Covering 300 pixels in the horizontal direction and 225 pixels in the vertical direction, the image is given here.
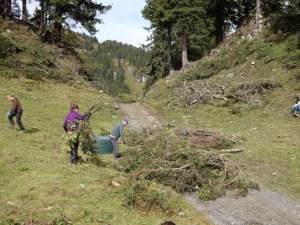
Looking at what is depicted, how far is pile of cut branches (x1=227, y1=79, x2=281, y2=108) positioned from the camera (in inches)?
895

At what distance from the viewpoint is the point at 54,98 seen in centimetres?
2645

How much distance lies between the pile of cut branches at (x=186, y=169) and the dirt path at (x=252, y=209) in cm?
36

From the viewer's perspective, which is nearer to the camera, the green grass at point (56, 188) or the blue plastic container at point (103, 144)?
the green grass at point (56, 188)

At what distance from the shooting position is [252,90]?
23.3 metres

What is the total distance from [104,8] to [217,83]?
16.8 meters

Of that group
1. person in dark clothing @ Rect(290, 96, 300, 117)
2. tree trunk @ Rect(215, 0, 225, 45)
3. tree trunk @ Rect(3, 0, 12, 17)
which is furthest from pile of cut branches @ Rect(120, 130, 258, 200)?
tree trunk @ Rect(3, 0, 12, 17)

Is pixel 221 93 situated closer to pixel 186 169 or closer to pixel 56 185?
pixel 186 169

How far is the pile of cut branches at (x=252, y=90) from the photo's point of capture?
2273cm

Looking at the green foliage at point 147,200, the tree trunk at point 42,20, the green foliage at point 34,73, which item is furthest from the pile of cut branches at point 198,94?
the tree trunk at point 42,20

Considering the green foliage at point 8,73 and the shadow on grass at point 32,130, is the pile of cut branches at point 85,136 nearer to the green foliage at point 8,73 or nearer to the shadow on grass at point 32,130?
the shadow on grass at point 32,130

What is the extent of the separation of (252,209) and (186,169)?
260 cm

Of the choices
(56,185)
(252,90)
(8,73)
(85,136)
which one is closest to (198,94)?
(252,90)

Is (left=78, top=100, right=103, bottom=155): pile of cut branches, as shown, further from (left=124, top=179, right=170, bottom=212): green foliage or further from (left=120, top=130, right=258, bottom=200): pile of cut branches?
(left=124, top=179, right=170, bottom=212): green foliage

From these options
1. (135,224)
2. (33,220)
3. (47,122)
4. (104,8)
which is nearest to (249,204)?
(135,224)
